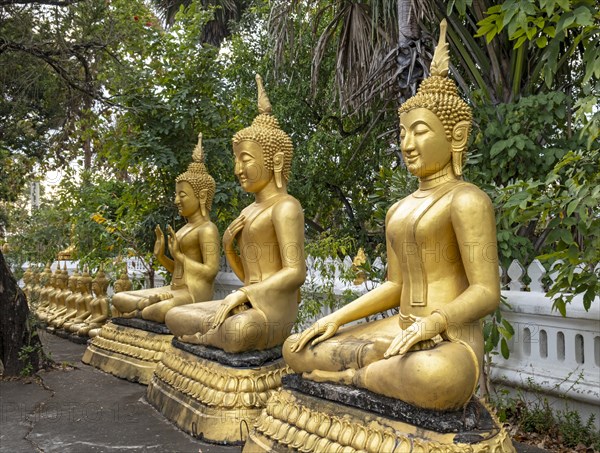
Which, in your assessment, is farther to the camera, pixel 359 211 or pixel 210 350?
pixel 359 211

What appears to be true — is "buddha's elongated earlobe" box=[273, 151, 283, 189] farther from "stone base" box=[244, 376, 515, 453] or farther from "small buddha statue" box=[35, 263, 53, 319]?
"small buddha statue" box=[35, 263, 53, 319]

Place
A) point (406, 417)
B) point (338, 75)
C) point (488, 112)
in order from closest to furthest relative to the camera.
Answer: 1. point (406, 417)
2. point (488, 112)
3. point (338, 75)

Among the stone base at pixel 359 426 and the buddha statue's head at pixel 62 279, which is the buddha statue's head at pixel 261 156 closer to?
the stone base at pixel 359 426

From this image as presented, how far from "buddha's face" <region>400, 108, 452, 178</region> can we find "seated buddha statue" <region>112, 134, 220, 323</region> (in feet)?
9.97

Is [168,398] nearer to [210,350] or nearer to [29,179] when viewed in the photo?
[210,350]

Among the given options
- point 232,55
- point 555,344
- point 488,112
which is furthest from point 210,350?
point 232,55

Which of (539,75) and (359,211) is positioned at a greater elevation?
(539,75)

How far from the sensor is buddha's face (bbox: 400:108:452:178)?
3.26 meters

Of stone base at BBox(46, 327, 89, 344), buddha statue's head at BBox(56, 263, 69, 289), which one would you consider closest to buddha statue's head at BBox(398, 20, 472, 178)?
stone base at BBox(46, 327, 89, 344)

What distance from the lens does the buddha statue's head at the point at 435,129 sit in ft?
10.7

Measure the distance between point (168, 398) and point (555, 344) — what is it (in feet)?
9.34

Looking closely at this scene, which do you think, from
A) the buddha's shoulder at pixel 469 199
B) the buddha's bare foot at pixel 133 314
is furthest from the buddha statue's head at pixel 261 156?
the buddha's bare foot at pixel 133 314

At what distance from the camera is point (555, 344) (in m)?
4.61

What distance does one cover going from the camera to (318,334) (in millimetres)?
3566
